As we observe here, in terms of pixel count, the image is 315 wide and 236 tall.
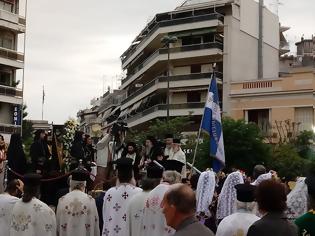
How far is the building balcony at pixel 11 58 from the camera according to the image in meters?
53.9

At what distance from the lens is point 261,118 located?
53312mm

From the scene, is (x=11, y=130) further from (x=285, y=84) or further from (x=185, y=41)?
(x=285, y=84)

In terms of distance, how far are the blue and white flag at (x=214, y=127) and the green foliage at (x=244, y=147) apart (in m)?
25.8

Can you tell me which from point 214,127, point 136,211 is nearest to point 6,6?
point 214,127

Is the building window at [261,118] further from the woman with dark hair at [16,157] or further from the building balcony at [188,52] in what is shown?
the woman with dark hair at [16,157]

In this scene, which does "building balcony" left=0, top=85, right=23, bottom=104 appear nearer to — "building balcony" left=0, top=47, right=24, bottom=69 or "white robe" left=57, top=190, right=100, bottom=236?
"building balcony" left=0, top=47, right=24, bottom=69

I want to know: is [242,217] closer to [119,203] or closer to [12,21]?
[119,203]

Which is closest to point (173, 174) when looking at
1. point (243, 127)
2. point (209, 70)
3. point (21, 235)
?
point (21, 235)

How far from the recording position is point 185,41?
60.1 m

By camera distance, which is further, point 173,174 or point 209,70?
point 209,70

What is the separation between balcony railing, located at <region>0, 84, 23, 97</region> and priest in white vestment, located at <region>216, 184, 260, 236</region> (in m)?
47.8

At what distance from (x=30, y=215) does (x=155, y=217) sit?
169 centimetres

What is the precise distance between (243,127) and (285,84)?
10.0 meters

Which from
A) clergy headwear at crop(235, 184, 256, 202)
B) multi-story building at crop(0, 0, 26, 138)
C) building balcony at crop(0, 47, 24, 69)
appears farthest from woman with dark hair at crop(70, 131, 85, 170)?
building balcony at crop(0, 47, 24, 69)
